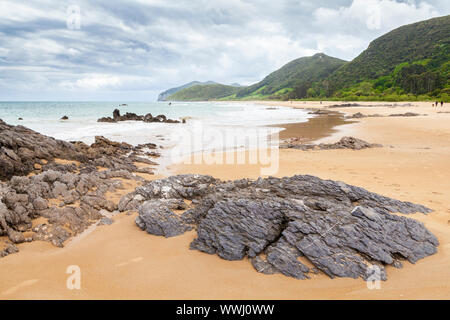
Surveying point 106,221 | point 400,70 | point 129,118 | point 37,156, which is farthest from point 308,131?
point 400,70

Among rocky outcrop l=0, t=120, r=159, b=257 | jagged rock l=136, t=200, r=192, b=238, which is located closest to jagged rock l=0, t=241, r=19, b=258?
rocky outcrop l=0, t=120, r=159, b=257

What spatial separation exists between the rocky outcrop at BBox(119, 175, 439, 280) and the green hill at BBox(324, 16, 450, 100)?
82.1 metres

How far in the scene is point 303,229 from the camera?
4285mm

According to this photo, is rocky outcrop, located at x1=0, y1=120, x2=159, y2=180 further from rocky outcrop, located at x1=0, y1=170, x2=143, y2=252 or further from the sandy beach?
the sandy beach

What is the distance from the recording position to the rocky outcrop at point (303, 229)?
4.02 meters

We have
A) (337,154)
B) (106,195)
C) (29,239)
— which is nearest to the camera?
(29,239)

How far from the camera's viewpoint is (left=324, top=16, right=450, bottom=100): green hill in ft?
264

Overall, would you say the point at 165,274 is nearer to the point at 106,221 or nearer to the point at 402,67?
the point at 106,221

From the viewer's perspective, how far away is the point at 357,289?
11.9 feet

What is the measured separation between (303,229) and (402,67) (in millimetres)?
125975

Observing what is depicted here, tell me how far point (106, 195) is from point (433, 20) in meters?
184
